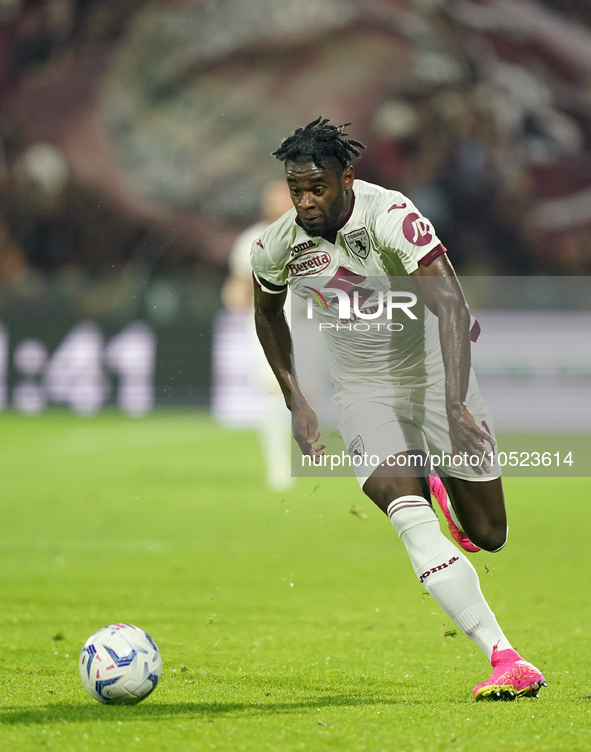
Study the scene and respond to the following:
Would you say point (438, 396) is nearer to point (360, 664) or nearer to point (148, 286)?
point (360, 664)

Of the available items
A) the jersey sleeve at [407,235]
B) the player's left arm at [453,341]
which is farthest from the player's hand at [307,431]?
the jersey sleeve at [407,235]

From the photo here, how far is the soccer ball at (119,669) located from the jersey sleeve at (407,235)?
1.60m

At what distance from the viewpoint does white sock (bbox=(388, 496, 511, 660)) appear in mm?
4172

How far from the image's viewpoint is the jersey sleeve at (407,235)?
165 inches

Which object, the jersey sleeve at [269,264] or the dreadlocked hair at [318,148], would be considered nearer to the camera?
the dreadlocked hair at [318,148]

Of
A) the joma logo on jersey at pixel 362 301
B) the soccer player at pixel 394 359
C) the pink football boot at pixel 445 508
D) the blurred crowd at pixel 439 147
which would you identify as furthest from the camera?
the blurred crowd at pixel 439 147

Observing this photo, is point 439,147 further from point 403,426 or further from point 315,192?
point 315,192

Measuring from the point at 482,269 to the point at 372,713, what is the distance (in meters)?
20.2

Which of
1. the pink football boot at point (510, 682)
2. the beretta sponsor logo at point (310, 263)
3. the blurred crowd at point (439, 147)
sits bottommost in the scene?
the pink football boot at point (510, 682)

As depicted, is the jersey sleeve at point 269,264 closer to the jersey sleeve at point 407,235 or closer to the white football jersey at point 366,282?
the white football jersey at point 366,282

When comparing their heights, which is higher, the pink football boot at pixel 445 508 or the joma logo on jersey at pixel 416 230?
the joma logo on jersey at pixel 416 230

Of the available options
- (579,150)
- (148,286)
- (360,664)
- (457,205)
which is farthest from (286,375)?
(579,150)

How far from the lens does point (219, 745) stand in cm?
337

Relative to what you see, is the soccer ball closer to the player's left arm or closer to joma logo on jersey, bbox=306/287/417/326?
the player's left arm
